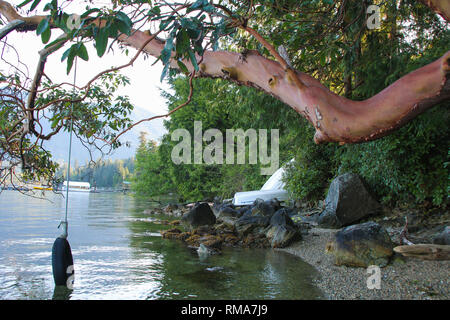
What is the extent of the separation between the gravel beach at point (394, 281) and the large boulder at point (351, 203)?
274 cm

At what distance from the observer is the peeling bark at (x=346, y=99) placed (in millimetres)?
2619

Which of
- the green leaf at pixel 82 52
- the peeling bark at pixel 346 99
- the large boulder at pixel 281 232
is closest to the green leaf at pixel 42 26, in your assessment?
the green leaf at pixel 82 52

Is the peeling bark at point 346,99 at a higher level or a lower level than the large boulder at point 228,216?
higher

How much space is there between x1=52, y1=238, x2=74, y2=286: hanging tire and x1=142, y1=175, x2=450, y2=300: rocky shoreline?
3373 millimetres

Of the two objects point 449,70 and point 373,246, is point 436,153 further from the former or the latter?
point 449,70

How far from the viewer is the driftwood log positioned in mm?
5363

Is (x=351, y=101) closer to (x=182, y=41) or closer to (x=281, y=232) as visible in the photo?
(x=182, y=41)

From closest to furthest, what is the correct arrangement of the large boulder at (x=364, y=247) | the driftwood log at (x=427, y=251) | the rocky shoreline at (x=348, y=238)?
the rocky shoreline at (x=348, y=238), the driftwood log at (x=427, y=251), the large boulder at (x=364, y=247)

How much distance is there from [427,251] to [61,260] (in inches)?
209

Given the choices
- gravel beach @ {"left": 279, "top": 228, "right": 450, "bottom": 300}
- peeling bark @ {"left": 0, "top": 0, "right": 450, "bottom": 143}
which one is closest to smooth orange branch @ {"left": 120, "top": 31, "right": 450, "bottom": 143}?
peeling bark @ {"left": 0, "top": 0, "right": 450, "bottom": 143}

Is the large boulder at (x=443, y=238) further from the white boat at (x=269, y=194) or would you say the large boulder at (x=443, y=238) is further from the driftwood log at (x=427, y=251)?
the white boat at (x=269, y=194)

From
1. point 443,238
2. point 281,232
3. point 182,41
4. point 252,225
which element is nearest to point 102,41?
point 182,41
